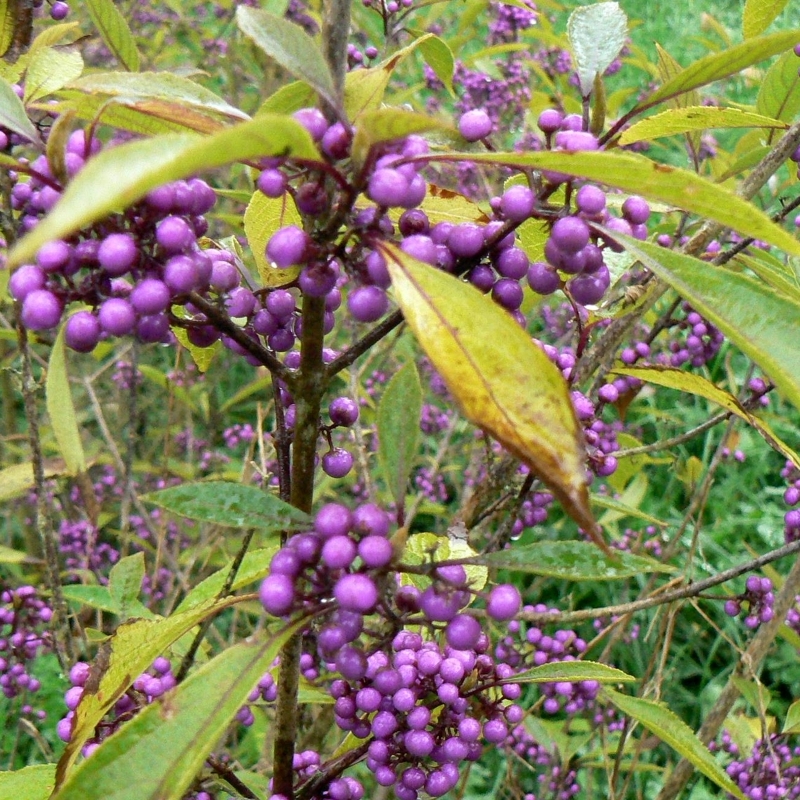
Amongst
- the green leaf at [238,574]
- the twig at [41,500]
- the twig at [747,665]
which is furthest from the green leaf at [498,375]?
the twig at [747,665]

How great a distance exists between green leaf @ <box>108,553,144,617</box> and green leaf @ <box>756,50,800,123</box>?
142cm

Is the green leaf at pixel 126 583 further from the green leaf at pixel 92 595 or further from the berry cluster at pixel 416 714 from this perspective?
the berry cluster at pixel 416 714

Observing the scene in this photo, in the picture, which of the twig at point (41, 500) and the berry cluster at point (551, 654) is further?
the berry cluster at point (551, 654)

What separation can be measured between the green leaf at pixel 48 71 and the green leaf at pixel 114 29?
26.3 inches

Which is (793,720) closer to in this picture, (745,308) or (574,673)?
(574,673)

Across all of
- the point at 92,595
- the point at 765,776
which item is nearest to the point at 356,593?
the point at 92,595

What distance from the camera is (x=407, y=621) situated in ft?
2.79

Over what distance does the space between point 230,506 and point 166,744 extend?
0.72 ft

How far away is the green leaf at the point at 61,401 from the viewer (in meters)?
1.15

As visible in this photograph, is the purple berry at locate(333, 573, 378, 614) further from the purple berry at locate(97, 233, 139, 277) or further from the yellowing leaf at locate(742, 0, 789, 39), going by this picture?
the yellowing leaf at locate(742, 0, 789, 39)

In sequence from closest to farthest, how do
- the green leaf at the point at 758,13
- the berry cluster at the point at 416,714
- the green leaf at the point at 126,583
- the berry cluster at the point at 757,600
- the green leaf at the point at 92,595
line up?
the berry cluster at the point at 416,714
the green leaf at the point at 758,13
the green leaf at the point at 126,583
the green leaf at the point at 92,595
the berry cluster at the point at 757,600

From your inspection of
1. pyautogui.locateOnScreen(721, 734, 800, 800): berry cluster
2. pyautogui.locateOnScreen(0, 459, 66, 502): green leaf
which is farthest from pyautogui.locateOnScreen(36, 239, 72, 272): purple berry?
pyautogui.locateOnScreen(721, 734, 800, 800): berry cluster

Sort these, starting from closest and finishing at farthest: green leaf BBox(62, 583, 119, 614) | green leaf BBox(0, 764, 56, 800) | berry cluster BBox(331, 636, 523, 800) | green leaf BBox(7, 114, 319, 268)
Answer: green leaf BBox(7, 114, 319, 268) < berry cluster BBox(331, 636, 523, 800) < green leaf BBox(0, 764, 56, 800) < green leaf BBox(62, 583, 119, 614)

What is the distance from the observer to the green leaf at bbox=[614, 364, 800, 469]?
1.07 meters
